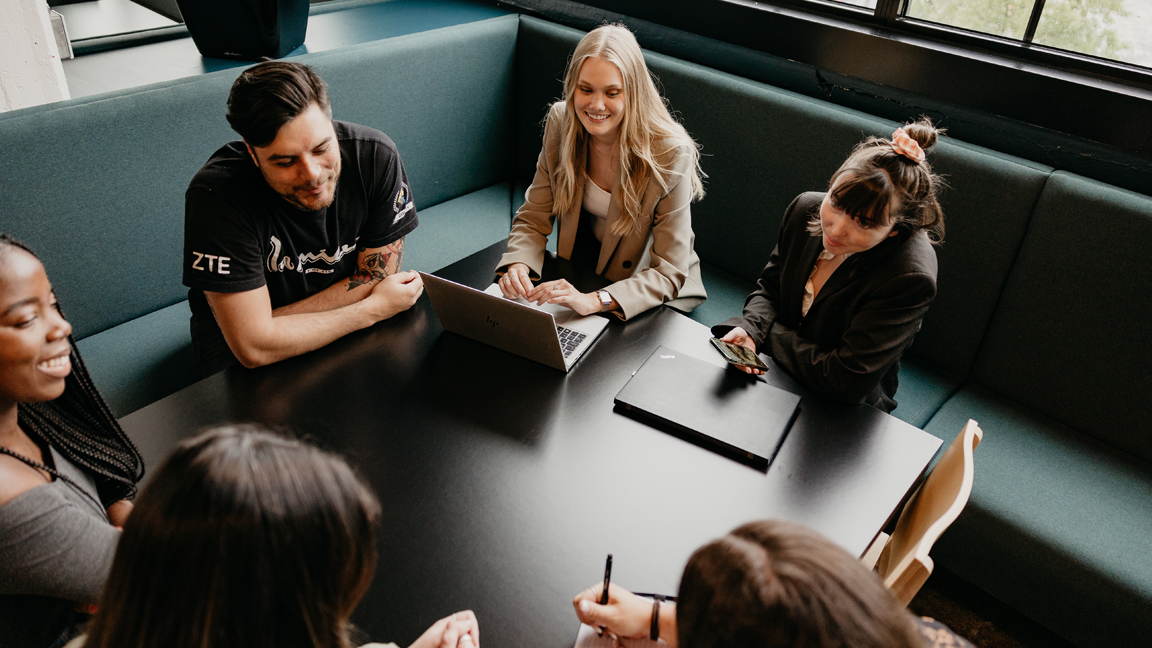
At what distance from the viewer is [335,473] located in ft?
2.36

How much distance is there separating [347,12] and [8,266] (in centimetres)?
258

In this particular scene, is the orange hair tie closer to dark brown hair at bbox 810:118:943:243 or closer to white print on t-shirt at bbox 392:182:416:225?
dark brown hair at bbox 810:118:943:243

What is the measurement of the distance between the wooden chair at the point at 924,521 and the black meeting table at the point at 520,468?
59 millimetres

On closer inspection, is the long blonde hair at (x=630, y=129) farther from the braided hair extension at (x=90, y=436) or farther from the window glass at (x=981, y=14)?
the braided hair extension at (x=90, y=436)

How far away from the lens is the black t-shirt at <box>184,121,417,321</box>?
5.07 ft

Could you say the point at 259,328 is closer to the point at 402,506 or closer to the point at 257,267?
the point at 257,267

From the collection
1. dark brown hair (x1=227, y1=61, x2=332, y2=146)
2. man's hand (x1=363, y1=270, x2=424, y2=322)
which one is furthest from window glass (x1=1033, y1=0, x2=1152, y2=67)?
dark brown hair (x1=227, y1=61, x2=332, y2=146)

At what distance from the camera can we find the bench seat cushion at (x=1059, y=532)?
161cm

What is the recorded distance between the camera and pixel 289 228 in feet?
5.62

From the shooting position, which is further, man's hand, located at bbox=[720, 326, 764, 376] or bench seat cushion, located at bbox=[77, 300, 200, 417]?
bench seat cushion, located at bbox=[77, 300, 200, 417]

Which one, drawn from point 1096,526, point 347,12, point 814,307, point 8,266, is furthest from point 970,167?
point 347,12

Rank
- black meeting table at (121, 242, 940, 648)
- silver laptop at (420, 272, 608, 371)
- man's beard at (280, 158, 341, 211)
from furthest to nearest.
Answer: man's beard at (280, 158, 341, 211) < silver laptop at (420, 272, 608, 371) < black meeting table at (121, 242, 940, 648)

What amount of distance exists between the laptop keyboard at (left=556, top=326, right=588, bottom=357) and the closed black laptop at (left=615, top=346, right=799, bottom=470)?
0.17m

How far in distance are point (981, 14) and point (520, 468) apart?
218 cm
